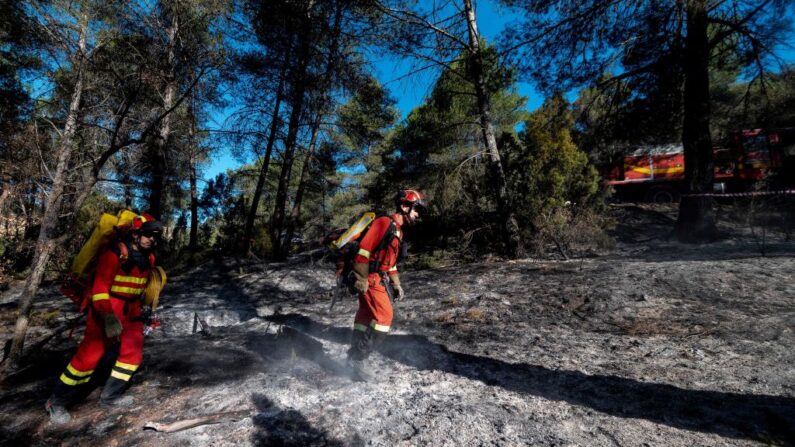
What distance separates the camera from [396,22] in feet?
30.1

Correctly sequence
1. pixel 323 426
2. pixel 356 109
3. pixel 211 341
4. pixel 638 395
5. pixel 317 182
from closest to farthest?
1. pixel 323 426
2. pixel 638 395
3. pixel 211 341
4. pixel 356 109
5. pixel 317 182

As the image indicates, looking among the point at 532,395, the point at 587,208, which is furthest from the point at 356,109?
the point at 532,395

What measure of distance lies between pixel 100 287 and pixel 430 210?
8.89m

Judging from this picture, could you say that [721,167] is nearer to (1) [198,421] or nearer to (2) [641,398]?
(2) [641,398]

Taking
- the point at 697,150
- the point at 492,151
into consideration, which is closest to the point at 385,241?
the point at 492,151

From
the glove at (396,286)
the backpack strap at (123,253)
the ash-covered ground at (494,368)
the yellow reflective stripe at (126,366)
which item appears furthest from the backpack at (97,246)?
Answer: the glove at (396,286)

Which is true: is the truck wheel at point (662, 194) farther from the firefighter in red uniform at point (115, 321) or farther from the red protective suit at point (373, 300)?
the firefighter in red uniform at point (115, 321)

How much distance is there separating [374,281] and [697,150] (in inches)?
358

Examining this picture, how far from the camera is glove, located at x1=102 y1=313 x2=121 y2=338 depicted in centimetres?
301

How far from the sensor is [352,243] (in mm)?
3953

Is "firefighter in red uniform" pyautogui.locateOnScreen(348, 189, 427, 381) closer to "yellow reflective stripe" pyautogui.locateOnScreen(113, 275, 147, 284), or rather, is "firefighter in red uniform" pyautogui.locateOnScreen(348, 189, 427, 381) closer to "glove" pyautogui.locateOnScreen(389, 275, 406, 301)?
"glove" pyautogui.locateOnScreen(389, 275, 406, 301)

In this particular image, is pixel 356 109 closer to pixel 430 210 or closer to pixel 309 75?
pixel 309 75

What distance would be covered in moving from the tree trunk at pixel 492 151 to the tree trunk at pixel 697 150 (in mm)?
4030

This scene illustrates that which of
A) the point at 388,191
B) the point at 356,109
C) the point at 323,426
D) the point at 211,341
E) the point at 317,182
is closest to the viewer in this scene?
the point at 323,426
